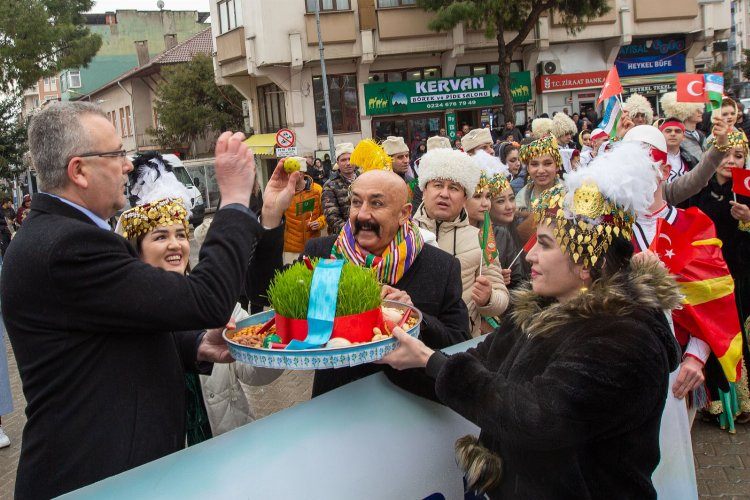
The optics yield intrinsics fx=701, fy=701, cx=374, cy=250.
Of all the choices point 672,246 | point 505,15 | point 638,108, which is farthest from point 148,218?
point 505,15

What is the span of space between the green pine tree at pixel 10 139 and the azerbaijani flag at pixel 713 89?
74.0 ft

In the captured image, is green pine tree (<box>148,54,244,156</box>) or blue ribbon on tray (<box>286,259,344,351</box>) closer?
blue ribbon on tray (<box>286,259,344,351</box>)

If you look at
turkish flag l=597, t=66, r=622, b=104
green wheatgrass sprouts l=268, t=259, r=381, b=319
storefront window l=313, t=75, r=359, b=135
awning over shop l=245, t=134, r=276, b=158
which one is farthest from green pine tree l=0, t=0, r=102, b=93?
green wheatgrass sprouts l=268, t=259, r=381, b=319

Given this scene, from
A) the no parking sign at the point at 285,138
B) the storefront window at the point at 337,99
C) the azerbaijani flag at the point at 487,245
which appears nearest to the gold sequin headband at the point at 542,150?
the azerbaijani flag at the point at 487,245

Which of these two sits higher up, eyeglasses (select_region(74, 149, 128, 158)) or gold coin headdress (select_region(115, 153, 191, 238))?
eyeglasses (select_region(74, 149, 128, 158))

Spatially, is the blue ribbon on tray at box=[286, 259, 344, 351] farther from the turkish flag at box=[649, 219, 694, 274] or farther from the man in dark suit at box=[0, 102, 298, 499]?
the turkish flag at box=[649, 219, 694, 274]

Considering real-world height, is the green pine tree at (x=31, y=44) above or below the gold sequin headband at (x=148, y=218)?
above

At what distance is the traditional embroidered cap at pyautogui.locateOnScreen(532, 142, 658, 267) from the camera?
7.20ft

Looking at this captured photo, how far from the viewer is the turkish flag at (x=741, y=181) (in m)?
5.04

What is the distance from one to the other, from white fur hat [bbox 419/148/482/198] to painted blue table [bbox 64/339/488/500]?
2328 mm

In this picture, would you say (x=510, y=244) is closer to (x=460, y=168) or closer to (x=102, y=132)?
(x=460, y=168)

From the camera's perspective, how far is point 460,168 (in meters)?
4.66

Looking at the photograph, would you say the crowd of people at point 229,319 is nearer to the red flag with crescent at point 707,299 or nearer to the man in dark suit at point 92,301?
the man in dark suit at point 92,301

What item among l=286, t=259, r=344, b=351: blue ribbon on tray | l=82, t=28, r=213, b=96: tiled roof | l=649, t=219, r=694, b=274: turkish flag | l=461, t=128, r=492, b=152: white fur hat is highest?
l=82, t=28, r=213, b=96: tiled roof
